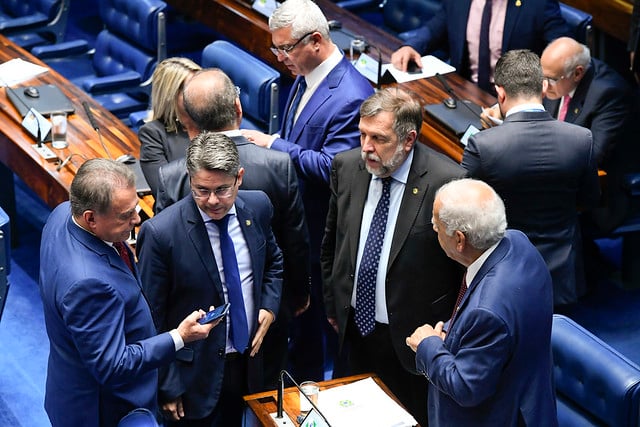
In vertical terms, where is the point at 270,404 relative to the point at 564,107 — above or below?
below

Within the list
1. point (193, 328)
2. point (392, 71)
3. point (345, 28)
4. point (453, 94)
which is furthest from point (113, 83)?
point (193, 328)

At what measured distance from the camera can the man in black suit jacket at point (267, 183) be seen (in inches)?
154

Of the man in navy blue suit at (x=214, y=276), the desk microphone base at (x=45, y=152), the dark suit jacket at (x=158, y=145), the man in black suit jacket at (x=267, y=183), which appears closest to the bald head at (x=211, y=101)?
the man in black suit jacket at (x=267, y=183)

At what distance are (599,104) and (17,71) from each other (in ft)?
10.3

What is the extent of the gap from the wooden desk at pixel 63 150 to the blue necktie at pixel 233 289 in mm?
1209

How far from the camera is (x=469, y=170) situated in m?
4.23

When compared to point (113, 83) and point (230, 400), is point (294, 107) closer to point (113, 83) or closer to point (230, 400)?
point (230, 400)

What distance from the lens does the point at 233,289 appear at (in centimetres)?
373

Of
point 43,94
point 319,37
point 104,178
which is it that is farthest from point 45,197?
point 104,178

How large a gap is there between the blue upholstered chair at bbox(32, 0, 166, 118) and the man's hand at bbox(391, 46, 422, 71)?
1594 millimetres

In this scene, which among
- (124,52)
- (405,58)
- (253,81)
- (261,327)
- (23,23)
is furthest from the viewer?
(23,23)

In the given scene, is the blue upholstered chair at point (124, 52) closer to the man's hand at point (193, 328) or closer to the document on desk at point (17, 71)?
the document on desk at point (17, 71)

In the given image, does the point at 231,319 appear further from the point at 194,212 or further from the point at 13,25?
the point at 13,25

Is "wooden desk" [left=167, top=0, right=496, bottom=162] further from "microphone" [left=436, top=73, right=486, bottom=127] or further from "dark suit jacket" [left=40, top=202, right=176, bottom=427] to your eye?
"dark suit jacket" [left=40, top=202, right=176, bottom=427]
